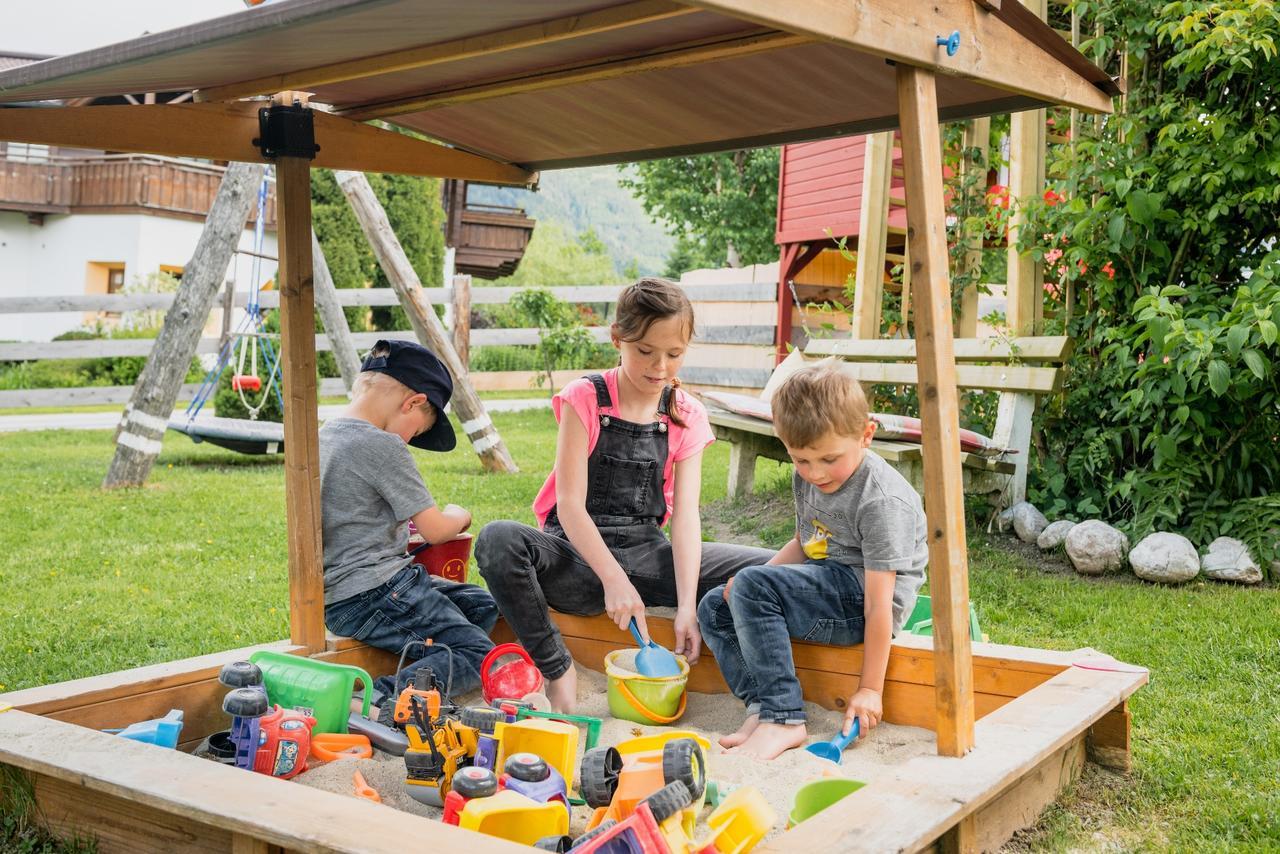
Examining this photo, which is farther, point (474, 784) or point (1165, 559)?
point (1165, 559)

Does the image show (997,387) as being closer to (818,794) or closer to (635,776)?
(818,794)

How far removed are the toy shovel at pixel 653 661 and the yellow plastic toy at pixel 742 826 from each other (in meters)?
0.92

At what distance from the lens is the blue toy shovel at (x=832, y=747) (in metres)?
2.38

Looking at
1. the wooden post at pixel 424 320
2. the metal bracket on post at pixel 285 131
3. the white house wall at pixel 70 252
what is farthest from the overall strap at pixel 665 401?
the white house wall at pixel 70 252

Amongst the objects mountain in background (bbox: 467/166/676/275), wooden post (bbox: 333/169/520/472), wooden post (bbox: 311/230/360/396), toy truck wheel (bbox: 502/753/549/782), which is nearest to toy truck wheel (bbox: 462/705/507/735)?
toy truck wheel (bbox: 502/753/549/782)

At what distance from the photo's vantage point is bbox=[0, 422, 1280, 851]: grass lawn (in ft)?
7.51

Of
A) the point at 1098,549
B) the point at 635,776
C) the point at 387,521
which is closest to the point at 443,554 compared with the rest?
the point at 387,521

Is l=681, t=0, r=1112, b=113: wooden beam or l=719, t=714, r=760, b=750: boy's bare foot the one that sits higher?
l=681, t=0, r=1112, b=113: wooden beam

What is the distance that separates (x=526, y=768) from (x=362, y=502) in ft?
3.75

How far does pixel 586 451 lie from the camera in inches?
113

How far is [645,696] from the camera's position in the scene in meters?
2.63

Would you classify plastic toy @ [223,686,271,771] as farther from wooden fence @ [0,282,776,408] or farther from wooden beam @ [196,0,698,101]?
wooden fence @ [0,282,776,408]

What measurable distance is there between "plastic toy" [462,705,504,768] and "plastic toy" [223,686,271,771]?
39 centimetres

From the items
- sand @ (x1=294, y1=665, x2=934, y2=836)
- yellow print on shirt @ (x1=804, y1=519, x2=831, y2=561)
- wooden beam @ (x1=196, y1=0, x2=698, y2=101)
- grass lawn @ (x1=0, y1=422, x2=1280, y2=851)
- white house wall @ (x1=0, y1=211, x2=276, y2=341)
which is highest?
white house wall @ (x1=0, y1=211, x2=276, y2=341)
